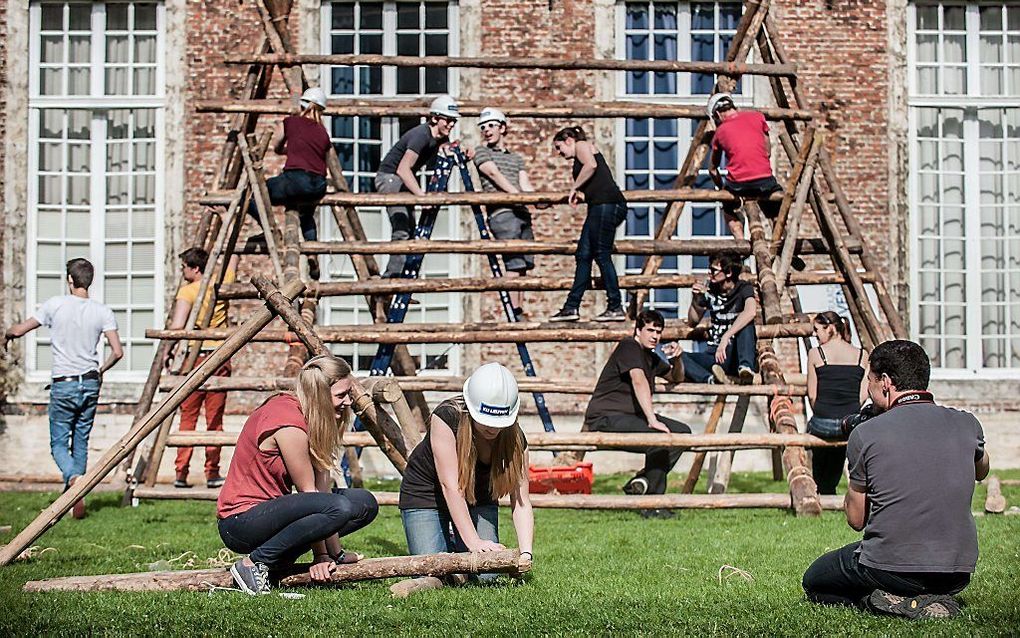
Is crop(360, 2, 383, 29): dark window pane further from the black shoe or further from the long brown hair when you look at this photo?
the black shoe

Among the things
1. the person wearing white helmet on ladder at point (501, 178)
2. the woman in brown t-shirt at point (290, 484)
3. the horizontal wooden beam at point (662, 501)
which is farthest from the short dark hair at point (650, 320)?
the woman in brown t-shirt at point (290, 484)

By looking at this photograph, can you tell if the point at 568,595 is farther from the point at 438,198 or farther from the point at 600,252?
the point at 438,198

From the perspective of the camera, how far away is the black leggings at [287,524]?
7.02 m

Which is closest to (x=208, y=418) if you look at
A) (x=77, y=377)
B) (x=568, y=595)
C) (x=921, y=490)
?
(x=77, y=377)

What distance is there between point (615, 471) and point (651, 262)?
3179 mm

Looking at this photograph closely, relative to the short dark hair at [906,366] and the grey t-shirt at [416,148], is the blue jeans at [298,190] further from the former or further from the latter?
the short dark hair at [906,366]

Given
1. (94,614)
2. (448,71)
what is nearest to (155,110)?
(448,71)

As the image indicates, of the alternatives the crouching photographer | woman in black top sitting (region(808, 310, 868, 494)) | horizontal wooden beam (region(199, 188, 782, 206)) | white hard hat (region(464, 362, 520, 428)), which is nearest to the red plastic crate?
woman in black top sitting (region(808, 310, 868, 494))

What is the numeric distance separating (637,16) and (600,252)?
5.72m

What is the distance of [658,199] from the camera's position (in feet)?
42.6

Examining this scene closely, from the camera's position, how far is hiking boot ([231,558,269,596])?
23.0 ft

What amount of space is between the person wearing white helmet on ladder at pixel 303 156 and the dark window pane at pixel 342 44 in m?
4.38

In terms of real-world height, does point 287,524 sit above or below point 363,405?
below

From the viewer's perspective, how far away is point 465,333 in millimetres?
12258
